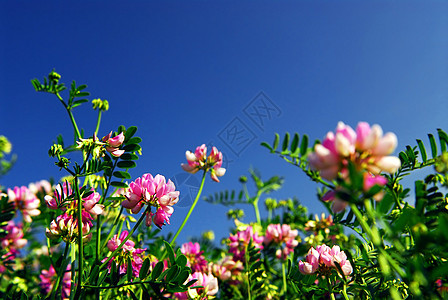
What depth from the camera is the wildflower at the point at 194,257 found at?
2383 millimetres

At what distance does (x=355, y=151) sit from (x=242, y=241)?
1.94 meters

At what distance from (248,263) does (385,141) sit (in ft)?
5.25

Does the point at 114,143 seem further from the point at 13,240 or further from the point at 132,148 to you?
the point at 13,240

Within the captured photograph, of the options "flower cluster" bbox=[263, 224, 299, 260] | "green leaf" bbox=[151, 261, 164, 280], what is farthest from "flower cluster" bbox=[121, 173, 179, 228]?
"flower cluster" bbox=[263, 224, 299, 260]

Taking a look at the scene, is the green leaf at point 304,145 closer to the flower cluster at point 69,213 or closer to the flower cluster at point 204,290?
the flower cluster at point 69,213

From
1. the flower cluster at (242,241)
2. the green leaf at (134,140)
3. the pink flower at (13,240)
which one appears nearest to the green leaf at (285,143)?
the green leaf at (134,140)

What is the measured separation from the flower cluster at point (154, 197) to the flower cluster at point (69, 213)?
0.13 m

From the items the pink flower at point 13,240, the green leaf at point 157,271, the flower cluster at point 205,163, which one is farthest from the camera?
the pink flower at point 13,240

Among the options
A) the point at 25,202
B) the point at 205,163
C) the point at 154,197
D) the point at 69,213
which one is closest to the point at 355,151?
the point at 154,197

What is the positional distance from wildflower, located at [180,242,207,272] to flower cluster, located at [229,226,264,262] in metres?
0.26

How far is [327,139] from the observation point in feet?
2.40

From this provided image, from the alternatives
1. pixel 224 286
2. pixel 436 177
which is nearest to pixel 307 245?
pixel 224 286

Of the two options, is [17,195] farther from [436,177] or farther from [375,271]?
[436,177]

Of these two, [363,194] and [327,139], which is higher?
[327,139]
